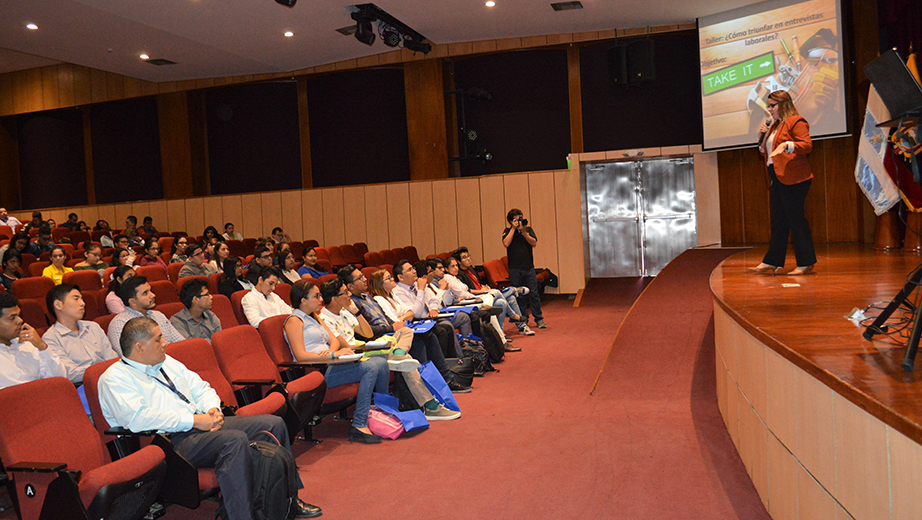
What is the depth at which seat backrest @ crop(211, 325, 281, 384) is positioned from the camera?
3.55 meters

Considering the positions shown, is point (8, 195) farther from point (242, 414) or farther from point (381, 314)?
point (242, 414)

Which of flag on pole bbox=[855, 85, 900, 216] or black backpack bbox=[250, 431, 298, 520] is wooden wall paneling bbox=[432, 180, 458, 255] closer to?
flag on pole bbox=[855, 85, 900, 216]

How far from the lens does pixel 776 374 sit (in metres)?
2.31

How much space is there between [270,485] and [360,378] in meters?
1.40

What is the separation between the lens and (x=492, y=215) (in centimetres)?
1050

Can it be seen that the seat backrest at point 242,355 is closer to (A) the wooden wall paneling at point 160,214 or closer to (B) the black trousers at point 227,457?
(B) the black trousers at point 227,457

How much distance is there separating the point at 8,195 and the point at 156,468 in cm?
1433

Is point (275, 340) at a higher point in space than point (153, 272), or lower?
lower

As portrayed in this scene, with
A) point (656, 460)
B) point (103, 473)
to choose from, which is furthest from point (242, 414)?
point (656, 460)

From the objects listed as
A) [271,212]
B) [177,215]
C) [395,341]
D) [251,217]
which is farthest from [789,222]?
[177,215]

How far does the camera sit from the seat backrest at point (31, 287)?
18.4ft

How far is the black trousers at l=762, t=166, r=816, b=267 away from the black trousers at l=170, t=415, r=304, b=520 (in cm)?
330

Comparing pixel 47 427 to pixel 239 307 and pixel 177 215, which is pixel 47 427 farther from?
pixel 177 215

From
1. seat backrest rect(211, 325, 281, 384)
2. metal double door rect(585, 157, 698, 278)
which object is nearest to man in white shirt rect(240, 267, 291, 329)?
seat backrest rect(211, 325, 281, 384)
